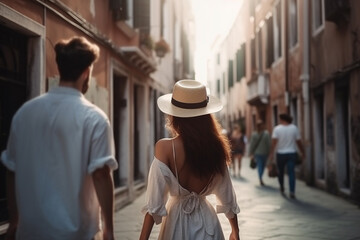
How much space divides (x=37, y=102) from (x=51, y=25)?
394 cm

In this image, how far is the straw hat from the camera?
116 inches

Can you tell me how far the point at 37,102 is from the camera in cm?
236

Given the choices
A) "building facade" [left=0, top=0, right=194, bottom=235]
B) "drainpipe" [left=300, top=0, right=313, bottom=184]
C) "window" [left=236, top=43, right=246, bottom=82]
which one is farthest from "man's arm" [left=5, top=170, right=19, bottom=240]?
"window" [left=236, top=43, right=246, bottom=82]

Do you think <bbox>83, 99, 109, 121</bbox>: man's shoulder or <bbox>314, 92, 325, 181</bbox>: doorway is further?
<bbox>314, 92, 325, 181</bbox>: doorway

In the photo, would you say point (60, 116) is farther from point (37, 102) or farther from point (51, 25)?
point (51, 25)

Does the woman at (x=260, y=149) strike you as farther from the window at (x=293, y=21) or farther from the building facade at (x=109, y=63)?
the window at (x=293, y=21)

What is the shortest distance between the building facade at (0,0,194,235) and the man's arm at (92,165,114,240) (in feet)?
9.38

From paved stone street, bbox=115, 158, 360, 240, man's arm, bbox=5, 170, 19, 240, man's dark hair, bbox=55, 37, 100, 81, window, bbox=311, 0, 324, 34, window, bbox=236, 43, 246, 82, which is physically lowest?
paved stone street, bbox=115, 158, 360, 240

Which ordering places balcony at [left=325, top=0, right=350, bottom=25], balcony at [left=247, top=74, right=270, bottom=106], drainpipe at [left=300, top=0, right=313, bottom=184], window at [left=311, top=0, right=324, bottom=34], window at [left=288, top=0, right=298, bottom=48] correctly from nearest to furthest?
balcony at [left=325, top=0, right=350, bottom=25] < window at [left=311, top=0, right=324, bottom=34] < drainpipe at [left=300, top=0, right=313, bottom=184] < window at [left=288, top=0, right=298, bottom=48] < balcony at [left=247, top=74, right=270, bottom=106]

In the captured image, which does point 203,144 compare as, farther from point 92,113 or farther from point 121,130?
point 121,130

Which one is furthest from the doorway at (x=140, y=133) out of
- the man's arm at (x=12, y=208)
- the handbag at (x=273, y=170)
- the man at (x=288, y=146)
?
the man's arm at (x=12, y=208)

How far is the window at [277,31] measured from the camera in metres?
17.5

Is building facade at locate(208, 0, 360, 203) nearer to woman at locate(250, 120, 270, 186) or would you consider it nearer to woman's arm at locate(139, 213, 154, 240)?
woman at locate(250, 120, 270, 186)

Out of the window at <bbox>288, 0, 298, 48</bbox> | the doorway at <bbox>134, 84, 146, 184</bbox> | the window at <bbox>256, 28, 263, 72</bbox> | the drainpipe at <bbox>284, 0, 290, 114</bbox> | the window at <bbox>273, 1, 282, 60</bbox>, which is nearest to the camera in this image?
the doorway at <bbox>134, 84, 146, 184</bbox>
